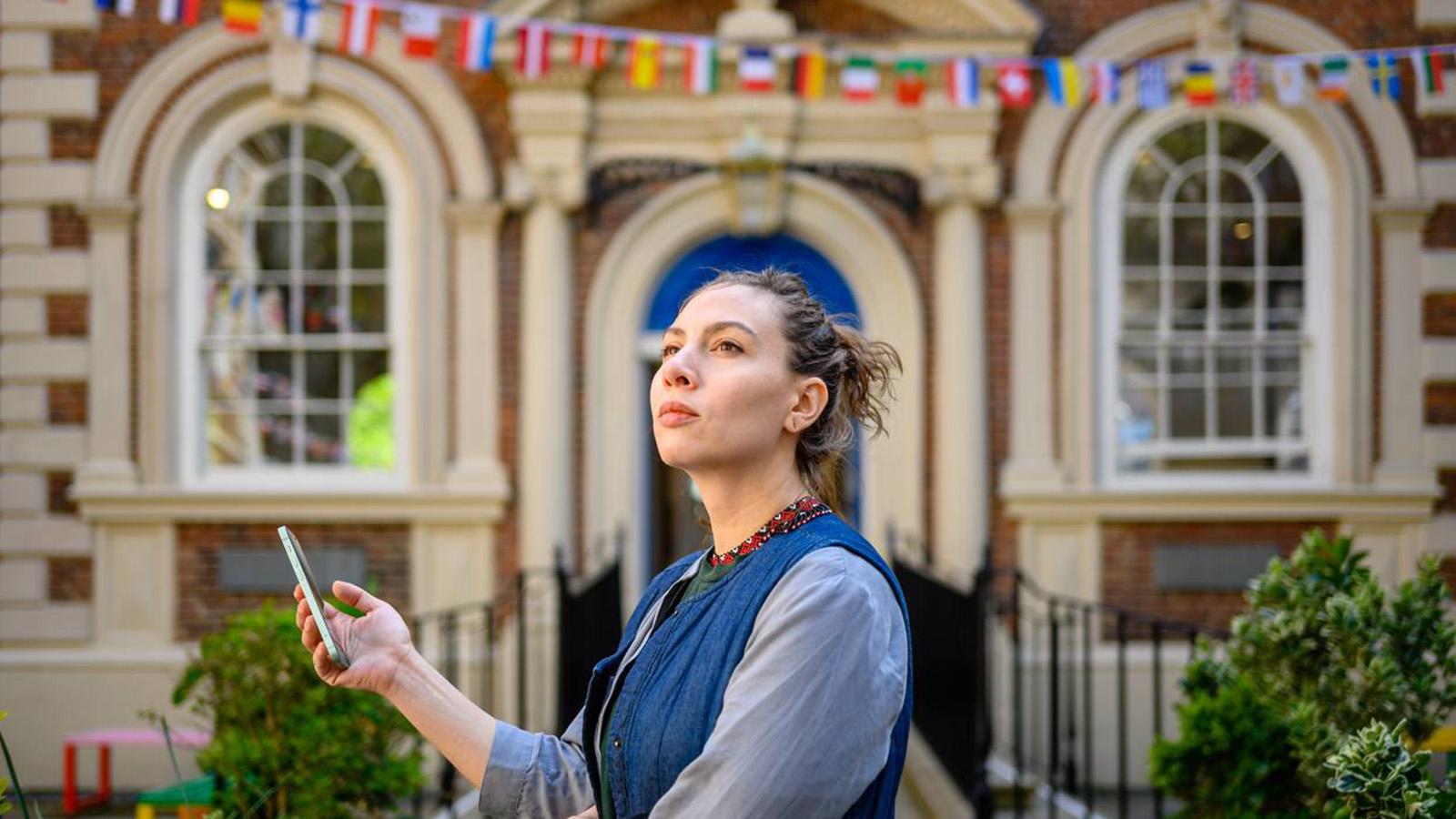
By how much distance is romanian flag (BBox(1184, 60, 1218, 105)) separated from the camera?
8367 millimetres

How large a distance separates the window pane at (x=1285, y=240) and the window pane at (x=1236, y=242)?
0.10m

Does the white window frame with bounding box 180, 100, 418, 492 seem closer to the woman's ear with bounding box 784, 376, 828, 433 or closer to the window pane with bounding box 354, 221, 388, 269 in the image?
the window pane with bounding box 354, 221, 388, 269

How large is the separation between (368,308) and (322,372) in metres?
0.52

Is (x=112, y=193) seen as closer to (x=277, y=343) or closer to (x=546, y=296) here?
(x=277, y=343)

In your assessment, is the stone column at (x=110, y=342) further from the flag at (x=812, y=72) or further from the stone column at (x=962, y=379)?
the stone column at (x=962, y=379)

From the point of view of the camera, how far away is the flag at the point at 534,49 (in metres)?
8.27

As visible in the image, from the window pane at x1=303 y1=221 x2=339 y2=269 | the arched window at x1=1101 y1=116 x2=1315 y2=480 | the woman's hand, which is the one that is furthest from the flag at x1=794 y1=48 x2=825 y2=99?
the woman's hand

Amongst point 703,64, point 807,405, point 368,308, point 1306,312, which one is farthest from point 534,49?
point 807,405

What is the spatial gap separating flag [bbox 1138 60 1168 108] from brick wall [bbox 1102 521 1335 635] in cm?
263

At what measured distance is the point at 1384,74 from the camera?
7926 millimetres

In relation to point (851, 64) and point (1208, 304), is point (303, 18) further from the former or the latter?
point (1208, 304)

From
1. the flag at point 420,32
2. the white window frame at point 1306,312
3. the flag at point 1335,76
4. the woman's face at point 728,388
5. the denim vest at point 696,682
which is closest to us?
the denim vest at point 696,682

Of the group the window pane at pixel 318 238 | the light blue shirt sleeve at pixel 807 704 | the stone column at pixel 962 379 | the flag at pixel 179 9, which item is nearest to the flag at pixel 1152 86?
the stone column at pixel 962 379

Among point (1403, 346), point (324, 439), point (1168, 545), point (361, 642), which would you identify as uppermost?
point (1403, 346)
